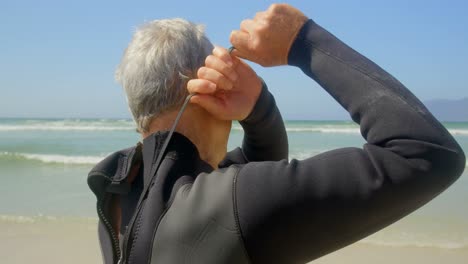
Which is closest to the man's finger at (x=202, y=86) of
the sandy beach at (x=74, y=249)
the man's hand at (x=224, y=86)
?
the man's hand at (x=224, y=86)

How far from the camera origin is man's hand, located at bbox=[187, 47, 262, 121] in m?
1.48

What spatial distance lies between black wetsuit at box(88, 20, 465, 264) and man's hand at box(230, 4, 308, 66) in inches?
2.4

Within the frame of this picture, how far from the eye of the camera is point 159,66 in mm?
1567

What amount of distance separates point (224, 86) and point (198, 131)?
210 millimetres

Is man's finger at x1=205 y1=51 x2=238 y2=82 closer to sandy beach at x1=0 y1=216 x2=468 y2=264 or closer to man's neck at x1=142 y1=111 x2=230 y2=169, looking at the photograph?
man's neck at x1=142 y1=111 x2=230 y2=169

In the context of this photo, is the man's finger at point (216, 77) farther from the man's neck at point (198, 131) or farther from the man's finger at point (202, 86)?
the man's neck at point (198, 131)

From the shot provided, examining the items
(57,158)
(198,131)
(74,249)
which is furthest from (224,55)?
(57,158)

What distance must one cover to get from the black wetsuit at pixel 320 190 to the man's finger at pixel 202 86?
0.26m

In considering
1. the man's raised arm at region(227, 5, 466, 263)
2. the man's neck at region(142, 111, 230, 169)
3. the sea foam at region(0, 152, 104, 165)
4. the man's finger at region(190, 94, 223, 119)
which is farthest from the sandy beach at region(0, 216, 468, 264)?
the sea foam at region(0, 152, 104, 165)

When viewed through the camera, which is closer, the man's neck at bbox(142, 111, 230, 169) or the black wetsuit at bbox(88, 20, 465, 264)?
the black wetsuit at bbox(88, 20, 465, 264)

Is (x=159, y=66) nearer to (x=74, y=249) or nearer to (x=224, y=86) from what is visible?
(x=224, y=86)

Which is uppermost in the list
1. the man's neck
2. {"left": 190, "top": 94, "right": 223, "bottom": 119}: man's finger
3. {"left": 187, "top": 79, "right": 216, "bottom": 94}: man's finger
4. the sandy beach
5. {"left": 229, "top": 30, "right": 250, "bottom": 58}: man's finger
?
{"left": 229, "top": 30, "right": 250, "bottom": 58}: man's finger

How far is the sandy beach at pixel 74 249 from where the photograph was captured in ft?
17.3

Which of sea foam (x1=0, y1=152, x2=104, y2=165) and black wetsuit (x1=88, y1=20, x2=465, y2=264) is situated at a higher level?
black wetsuit (x1=88, y1=20, x2=465, y2=264)
